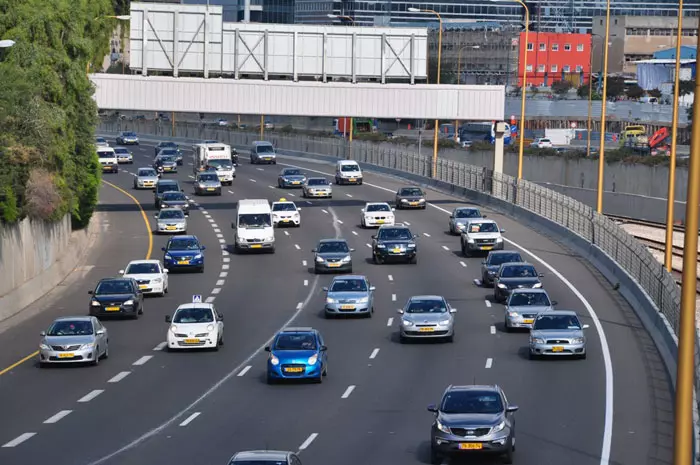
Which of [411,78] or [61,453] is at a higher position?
[411,78]

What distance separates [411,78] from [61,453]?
159 feet

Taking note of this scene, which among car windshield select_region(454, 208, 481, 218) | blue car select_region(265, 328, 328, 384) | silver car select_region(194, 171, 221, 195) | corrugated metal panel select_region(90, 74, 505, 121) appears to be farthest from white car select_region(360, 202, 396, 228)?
blue car select_region(265, 328, 328, 384)

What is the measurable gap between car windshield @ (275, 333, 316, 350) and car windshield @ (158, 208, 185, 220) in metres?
35.1

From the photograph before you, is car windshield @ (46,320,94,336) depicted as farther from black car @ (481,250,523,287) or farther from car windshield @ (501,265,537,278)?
black car @ (481,250,523,287)

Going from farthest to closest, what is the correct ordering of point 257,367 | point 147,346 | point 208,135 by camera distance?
point 208,135, point 147,346, point 257,367

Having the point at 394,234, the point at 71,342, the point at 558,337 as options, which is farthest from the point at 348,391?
the point at 394,234

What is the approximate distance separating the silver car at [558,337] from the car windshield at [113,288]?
15.7 metres

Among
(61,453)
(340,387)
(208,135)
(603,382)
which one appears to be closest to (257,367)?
(340,387)

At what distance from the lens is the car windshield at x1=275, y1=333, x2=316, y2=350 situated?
35.5 metres

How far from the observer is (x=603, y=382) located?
114ft

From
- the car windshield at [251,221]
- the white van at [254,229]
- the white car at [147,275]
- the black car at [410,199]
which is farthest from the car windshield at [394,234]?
the black car at [410,199]

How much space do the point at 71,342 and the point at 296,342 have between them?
6638 millimetres

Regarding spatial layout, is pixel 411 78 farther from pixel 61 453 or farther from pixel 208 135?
pixel 208 135

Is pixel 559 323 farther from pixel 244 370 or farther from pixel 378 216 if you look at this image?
pixel 378 216
